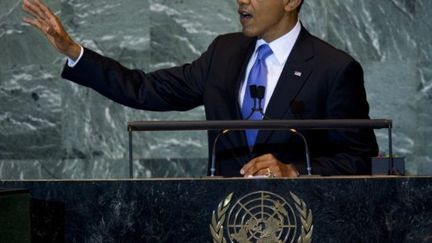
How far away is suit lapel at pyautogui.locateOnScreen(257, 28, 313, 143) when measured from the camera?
5090mm

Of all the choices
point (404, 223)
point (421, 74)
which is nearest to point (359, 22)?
point (421, 74)

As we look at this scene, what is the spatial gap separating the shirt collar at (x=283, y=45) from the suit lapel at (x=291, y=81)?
35 mm

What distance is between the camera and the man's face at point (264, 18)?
538 cm

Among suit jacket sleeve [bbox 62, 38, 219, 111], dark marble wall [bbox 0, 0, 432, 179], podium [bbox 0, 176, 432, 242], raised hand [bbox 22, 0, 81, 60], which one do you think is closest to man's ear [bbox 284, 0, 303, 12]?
suit jacket sleeve [bbox 62, 38, 219, 111]

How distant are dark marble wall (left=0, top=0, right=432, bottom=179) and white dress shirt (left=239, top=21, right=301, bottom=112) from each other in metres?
2.47

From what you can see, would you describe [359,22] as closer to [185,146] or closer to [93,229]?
[185,146]

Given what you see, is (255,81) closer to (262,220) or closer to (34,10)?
(34,10)

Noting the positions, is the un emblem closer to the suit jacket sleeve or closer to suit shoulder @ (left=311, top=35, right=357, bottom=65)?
the suit jacket sleeve

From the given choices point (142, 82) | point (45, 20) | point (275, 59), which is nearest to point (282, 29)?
point (275, 59)

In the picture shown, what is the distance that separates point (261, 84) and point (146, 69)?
2.85m

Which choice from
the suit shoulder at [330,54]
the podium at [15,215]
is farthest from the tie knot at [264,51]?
the podium at [15,215]

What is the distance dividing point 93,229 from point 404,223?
43.2 inches

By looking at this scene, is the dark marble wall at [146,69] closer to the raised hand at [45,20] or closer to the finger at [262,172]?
the raised hand at [45,20]

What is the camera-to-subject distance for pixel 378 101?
7.88 metres
